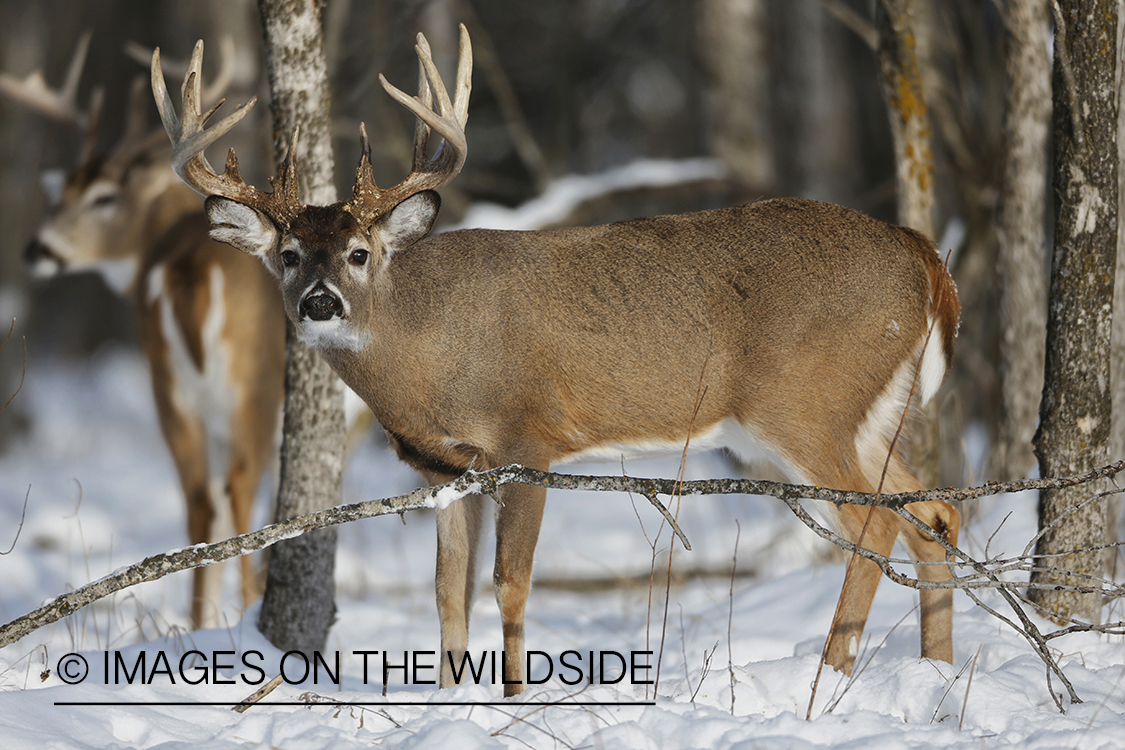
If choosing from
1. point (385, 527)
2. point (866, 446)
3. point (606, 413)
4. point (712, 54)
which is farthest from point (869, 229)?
point (712, 54)

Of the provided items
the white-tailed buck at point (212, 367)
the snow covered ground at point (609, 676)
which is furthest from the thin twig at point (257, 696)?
the white-tailed buck at point (212, 367)

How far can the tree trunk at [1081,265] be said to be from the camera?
3865 millimetres

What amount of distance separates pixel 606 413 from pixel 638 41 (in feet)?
61.8

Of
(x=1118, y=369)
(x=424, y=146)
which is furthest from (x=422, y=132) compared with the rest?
(x=1118, y=369)

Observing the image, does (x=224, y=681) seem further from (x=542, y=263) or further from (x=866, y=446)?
(x=866, y=446)

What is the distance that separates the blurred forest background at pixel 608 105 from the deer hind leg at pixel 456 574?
2.60 metres

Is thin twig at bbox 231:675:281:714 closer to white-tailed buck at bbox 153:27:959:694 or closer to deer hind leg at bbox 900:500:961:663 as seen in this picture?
white-tailed buck at bbox 153:27:959:694

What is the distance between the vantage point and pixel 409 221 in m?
4.36

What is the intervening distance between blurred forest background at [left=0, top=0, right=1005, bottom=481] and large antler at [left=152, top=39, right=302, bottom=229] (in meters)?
2.06

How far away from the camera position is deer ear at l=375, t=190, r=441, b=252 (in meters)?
4.25

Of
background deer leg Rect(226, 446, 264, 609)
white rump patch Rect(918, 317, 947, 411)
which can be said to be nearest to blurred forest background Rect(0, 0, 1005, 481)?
white rump patch Rect(918, 317, 947, 411)

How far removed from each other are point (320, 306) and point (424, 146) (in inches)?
32.3

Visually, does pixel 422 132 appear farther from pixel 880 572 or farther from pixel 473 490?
pixel 880 572

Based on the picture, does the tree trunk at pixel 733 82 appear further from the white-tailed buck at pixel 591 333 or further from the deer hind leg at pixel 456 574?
the deer hind leg at pixel 456 574
